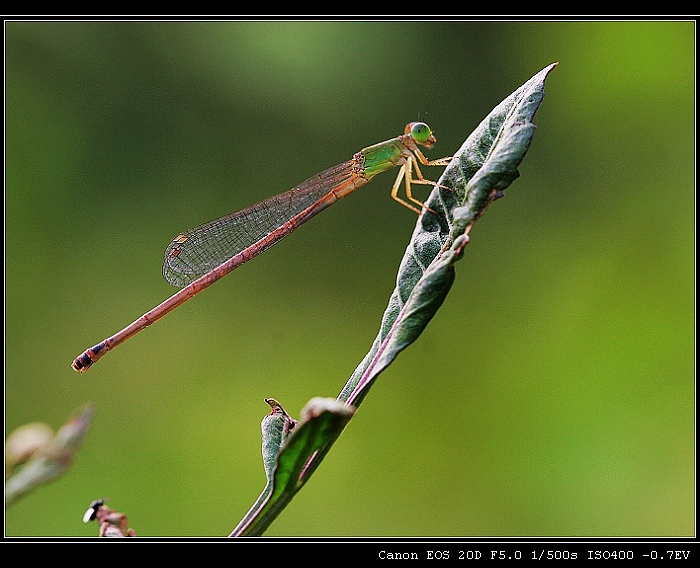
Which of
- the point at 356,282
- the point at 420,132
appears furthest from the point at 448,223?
the point at 356,282

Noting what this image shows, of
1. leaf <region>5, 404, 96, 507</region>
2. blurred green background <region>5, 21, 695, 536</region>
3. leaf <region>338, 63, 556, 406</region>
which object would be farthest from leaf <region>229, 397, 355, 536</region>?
blurred green background <region>5, 21, 695, 536</region>

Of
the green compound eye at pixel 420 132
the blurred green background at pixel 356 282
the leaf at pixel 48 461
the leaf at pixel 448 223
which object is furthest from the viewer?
the blurred green background at pixel 356 282

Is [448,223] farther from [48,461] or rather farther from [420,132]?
[420,132]

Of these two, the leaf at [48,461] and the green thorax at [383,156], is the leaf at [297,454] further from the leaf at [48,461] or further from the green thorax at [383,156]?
the green thorax at [383,156]

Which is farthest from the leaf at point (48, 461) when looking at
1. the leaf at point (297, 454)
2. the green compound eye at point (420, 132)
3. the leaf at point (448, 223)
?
the green compound eye at point (420, 132)
